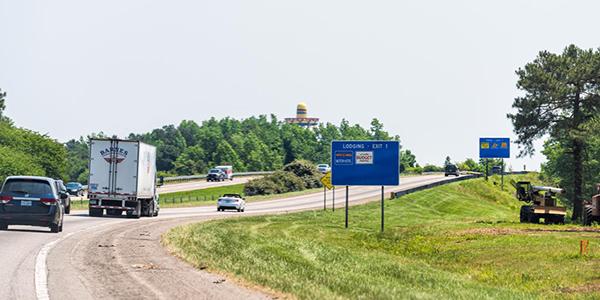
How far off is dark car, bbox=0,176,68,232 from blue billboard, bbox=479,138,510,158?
8607 centimetres

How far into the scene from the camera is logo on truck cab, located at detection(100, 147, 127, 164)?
128 feet

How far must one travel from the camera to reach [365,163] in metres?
38.2

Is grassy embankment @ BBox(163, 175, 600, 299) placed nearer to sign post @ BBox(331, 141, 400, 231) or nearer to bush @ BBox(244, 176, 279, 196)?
sign post @ BBox(331, 141, 400, 231)

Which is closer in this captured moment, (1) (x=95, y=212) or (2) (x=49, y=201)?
(2) (x=49, y=201)

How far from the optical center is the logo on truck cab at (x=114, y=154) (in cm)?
3912

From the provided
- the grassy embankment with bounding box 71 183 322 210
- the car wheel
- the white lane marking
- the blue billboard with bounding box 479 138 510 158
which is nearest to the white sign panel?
the car wheel

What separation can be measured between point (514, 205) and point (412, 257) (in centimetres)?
7020

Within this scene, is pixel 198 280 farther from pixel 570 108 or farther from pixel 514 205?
pixel 514 205

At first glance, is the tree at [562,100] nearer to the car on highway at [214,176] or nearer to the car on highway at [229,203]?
the car on highway at [229,203]

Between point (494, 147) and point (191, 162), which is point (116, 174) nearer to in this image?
point (494, 147)

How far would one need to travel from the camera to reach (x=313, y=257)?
18906 mm

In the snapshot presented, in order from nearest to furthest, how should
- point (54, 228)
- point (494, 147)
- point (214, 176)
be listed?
point (54, 228), point (494, 147), point (214, 176)

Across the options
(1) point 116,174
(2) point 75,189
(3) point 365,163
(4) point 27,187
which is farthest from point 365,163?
(2) point 75,189

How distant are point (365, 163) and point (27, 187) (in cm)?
1919
